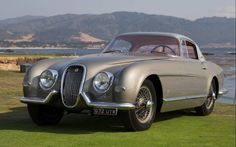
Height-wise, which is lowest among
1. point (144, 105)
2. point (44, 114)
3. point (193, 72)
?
point (44, 114)

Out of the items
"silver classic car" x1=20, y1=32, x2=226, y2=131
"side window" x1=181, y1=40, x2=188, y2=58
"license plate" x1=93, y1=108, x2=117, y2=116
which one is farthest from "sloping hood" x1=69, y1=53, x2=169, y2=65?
"side window" x1=181, y1=40, x2=188, y2=58

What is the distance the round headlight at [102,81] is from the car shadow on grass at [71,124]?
564mm

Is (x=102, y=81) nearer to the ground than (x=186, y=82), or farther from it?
farther from it

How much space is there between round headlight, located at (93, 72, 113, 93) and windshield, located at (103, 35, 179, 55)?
1.72 metres

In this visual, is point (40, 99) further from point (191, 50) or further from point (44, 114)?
point (191, 50)

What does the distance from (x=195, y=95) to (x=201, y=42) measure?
186 m

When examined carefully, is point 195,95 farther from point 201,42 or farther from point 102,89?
point 201,42

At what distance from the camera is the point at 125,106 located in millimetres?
7168

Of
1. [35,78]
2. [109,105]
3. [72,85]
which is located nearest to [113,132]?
[109,105]

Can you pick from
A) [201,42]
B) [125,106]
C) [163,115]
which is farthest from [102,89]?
[201,42]

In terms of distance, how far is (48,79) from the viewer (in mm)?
7703

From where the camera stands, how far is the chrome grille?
7.37m

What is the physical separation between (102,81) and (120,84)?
0.91 feet

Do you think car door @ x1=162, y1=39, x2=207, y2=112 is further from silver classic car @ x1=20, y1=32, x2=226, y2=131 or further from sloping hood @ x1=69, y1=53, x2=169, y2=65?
sloping hood @ x1=69, y1=53, x2=169, y2=65
